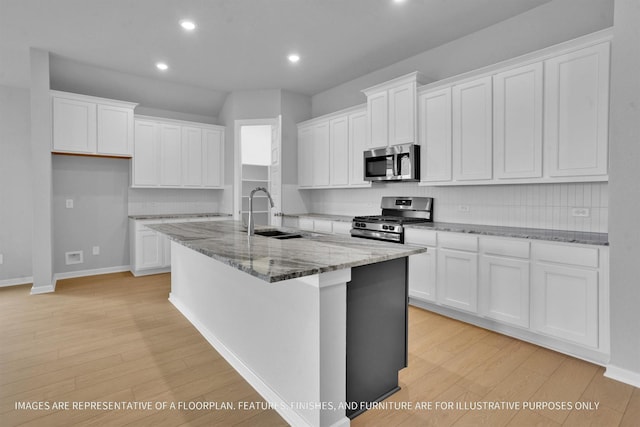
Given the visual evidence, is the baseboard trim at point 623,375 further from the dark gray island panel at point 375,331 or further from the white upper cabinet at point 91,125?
the white upper cabinet at point 91,125

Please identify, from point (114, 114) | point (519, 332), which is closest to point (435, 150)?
point (519, 332)

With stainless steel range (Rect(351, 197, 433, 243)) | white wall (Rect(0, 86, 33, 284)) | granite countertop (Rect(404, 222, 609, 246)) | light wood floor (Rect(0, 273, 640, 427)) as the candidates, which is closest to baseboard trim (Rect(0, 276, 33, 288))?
white wall (Rect(0, 86, 33, 284))

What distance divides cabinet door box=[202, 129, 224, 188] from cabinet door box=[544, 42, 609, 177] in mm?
4776

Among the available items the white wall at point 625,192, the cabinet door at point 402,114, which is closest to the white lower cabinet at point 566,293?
the white wall at point 625,192

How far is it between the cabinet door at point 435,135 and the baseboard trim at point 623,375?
200 cm

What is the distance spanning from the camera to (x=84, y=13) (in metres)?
3.22

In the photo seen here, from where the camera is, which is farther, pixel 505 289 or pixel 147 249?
pixel 147 249

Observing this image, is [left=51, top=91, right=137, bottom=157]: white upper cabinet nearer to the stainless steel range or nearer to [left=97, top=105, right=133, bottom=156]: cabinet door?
[left=97, top=105, right=133, bottom=156]: cabinet door

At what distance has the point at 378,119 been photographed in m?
4.16

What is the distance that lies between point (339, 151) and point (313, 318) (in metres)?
3.59

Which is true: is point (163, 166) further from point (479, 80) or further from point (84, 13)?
point (479, 80)

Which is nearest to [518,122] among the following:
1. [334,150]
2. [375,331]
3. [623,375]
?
[623,375]

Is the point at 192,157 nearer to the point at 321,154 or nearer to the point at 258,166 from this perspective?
the point at 258,166

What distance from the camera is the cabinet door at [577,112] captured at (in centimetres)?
248
